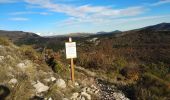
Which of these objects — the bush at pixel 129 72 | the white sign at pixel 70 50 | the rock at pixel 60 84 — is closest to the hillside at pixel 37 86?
the rock at pixel 60 84

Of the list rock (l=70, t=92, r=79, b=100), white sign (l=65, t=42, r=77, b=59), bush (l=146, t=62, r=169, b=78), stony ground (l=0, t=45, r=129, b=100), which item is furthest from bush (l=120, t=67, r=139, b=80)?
rock (l=70, t=92, r=79, b=100)

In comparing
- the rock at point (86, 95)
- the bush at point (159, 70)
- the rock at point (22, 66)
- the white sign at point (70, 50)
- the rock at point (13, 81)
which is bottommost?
the bush at point (159, 70)

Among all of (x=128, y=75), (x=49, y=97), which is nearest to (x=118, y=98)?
(x=49, y=97)

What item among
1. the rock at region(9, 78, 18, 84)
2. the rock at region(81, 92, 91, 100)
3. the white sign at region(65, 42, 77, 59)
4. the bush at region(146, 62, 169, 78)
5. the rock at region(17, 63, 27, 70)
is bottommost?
the bush at region(146, 62, 169, 78)

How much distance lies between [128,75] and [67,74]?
5777 mm

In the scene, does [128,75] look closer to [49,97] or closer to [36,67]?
[36,67]

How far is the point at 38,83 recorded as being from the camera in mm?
9938

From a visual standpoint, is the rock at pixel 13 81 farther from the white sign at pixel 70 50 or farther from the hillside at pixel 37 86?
the white sign at pixel 70 50

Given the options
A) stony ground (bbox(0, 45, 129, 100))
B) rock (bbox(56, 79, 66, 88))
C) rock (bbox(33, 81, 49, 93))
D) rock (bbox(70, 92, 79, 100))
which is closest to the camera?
stony ground (bbox(0, 45, 129, 100))

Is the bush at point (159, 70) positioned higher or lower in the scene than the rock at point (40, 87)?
lower

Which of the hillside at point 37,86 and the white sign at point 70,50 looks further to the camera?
the white sign at point 70,50

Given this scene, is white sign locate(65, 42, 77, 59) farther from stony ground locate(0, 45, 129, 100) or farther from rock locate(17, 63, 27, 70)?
rock locate(17, 63, 27, 70)

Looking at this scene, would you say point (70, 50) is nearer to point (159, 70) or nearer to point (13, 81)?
point (13, 81)

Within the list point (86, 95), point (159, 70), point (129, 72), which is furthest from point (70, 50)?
point (159, 70)
